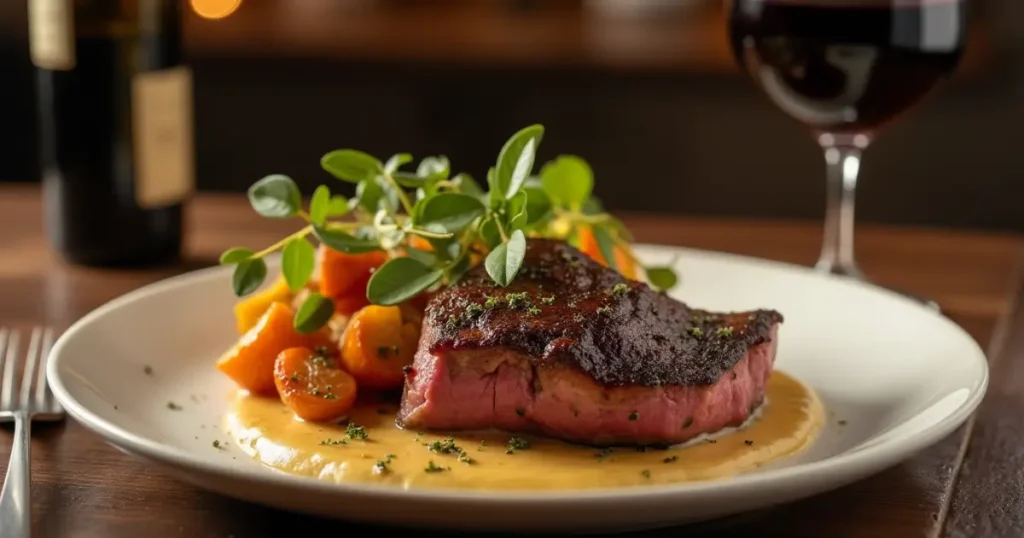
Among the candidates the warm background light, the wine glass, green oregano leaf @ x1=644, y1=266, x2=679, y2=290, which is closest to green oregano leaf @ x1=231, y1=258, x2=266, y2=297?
green oregano leaf @ x1=644, y1=266, x2=679, y2=290

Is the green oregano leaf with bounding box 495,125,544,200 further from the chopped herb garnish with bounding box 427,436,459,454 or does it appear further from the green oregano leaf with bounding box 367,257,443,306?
the chopped herb garnish with bounding box 427,436,459,454

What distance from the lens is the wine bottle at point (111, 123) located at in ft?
7.41

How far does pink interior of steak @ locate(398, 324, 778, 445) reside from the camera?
131 cm

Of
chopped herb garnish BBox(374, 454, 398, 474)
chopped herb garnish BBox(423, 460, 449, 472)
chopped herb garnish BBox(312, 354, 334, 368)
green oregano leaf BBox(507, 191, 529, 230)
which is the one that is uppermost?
green oregano leaf BBox(507, 191, 529, 230)

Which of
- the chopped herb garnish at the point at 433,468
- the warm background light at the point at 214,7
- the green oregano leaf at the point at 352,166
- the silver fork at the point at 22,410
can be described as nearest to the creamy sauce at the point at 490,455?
the chopped herb garnish at the point at 433,468

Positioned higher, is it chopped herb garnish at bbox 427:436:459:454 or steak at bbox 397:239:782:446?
steak at bbox 397:239:782:446

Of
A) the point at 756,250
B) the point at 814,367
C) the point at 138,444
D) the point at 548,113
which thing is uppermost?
the point at 138,444

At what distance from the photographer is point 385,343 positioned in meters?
1.52

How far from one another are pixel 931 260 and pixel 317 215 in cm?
140

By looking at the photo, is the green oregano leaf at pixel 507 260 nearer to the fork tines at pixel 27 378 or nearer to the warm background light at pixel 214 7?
the fork tines at pixel 27 378

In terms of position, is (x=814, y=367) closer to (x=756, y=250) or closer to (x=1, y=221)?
(x=756, y=250)

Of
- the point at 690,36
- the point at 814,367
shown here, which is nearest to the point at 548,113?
the point at 690,36

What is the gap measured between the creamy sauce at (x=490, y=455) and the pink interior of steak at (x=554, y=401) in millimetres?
18

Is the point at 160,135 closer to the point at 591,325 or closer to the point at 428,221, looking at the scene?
the point at 428,221
